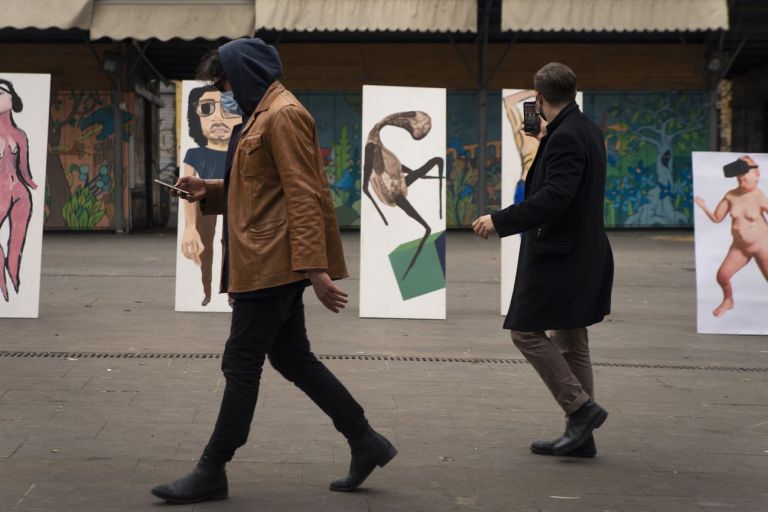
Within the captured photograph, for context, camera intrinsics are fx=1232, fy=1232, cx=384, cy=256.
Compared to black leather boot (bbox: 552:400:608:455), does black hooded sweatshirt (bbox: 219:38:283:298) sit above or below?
above

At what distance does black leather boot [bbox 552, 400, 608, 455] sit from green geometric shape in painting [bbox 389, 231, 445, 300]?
16.1 ft

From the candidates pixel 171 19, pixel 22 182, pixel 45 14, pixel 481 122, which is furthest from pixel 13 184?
pixel 481 122

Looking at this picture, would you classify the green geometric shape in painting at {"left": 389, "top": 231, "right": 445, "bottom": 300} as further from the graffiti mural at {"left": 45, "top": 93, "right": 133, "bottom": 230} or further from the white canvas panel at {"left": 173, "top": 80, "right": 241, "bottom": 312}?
the graffiti mural at {"left": 45, "top": 93, "right": 133, "bottom": 230}

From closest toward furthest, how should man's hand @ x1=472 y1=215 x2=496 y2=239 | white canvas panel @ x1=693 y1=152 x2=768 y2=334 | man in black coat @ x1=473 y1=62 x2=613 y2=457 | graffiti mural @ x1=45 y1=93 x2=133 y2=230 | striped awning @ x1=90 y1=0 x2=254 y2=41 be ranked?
1. man's hand @ x1=472 y1=215 x2=496 y2=239
2. man in black coat @ x1=473 y1=62 x2=613 y2=457
3. white canvas panel @ x1=693 y1=152 x2=768 y2=334
4. striped awning @ x1=90 y1=0 x2=254 y2=41
5. graffiti mural @ x1=45 y1=93 x2=133 y2=230

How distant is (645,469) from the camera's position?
5.21 meters

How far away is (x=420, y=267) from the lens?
1029cm

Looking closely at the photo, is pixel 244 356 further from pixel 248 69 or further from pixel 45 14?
pixel 45 14

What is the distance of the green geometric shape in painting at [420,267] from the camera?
10.3 meters

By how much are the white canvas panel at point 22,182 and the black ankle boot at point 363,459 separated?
546 centimetres

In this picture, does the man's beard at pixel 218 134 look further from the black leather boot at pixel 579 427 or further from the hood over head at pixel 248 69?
the hood over head at pixel 248 69

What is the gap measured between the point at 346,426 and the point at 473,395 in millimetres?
2242

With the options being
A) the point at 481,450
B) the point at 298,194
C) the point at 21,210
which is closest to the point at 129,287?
the point at 21,210

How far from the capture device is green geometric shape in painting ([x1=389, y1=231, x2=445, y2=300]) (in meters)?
10.3

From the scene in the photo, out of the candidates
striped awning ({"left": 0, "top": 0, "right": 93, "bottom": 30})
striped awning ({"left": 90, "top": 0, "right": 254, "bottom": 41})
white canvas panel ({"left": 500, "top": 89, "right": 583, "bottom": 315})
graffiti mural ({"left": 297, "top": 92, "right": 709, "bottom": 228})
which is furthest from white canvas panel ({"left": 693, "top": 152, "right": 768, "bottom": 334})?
graffiti mural ({"left": 297, "top": 92, "right": 709, "bottom": 228})
